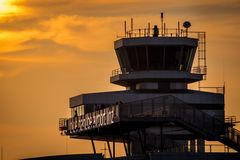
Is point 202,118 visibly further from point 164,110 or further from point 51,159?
point 51,159

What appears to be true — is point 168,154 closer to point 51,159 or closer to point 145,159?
point 145,159

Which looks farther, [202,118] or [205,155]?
[202,118]

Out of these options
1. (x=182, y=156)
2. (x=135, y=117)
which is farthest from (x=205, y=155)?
(x=135, y=117)

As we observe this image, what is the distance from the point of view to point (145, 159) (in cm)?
18175

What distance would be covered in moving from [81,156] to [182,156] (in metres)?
15.3

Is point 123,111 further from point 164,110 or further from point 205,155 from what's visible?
point 205,155

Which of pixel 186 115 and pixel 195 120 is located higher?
pixel 186 115

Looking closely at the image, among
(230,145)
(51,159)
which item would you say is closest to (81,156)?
(51,159)

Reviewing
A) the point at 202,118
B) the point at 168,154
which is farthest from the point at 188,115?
the point at 168,154

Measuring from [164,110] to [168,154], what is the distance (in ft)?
44.7

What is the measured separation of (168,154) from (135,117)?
15311mm

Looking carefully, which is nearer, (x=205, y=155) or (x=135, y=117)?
(x=205, y=155)

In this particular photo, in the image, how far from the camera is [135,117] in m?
193

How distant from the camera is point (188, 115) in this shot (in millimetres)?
191125
